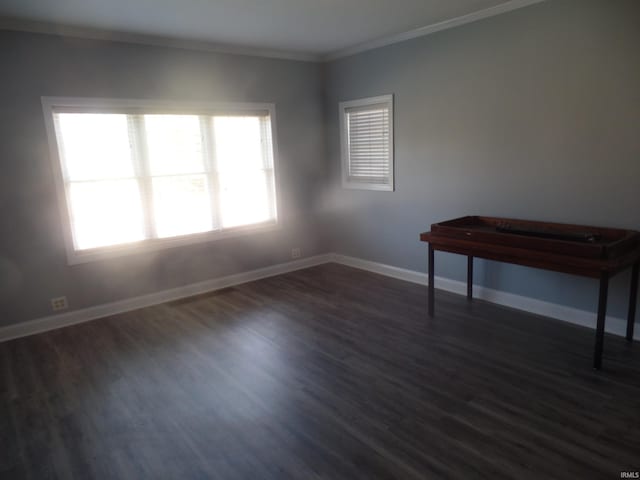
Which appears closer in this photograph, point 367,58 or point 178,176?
point 178,176

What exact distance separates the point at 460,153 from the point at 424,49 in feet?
3.74

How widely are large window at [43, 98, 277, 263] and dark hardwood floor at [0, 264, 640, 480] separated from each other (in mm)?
942

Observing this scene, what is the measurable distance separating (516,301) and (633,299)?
0.97m

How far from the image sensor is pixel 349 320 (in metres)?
3.90

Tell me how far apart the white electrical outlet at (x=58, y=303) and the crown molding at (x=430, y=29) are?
4070 mm

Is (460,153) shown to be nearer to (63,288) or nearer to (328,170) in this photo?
(328,170)

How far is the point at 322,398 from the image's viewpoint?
8.86ft

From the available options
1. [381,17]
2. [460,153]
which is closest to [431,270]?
[460,153]

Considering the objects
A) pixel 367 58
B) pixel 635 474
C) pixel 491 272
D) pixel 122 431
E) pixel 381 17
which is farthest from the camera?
pixel 367 58

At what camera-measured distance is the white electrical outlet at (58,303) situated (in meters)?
4.00

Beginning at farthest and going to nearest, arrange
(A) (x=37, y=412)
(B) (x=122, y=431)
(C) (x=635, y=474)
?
(A) (x=37, y=412) → (B) (x=122, y=431) → (C) (x=635, y=474)

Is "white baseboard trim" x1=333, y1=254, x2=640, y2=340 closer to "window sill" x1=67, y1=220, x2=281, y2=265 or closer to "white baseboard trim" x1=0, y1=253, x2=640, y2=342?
"white baseboard trim" x1=0, y1=253, x2=640, y2=342

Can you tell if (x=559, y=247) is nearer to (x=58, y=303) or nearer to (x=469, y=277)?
(x=469, y=277)

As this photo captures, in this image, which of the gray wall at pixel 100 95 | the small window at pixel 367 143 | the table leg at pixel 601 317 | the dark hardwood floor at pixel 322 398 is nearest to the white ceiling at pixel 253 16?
A: the gray wall at pixel 100 95
